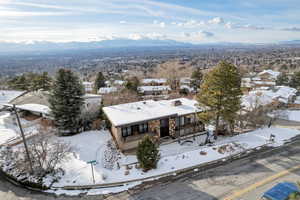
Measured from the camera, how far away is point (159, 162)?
13984 mm

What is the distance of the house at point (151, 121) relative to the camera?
53.6 ft

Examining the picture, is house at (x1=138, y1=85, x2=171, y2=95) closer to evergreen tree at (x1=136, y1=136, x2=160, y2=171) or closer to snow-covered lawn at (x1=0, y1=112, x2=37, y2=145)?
snow-covered lawn at (x1=0, y1=112, x2=37, y2=145)

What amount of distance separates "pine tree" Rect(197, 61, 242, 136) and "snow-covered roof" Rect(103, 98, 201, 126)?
1.91 meters

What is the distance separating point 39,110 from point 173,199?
864 inches

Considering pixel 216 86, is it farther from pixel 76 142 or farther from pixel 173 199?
pixel 76 142

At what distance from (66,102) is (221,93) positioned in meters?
16.5

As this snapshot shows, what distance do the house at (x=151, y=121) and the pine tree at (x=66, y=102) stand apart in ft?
14.8

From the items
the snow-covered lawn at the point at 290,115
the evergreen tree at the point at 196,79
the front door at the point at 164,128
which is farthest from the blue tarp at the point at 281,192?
the evergreen tree at the point at 196,79

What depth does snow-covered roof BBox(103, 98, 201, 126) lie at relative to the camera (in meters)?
16.4

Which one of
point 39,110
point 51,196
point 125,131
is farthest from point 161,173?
point 39,110

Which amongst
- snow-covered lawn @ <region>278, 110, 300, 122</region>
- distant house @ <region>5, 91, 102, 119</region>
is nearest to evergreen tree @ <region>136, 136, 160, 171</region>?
distant house @ <region>5, 91, 102, 119</region>

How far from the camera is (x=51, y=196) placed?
1128 cm

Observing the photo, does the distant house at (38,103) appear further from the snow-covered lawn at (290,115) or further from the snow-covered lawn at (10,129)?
the snow-covered lawn at (290,115)

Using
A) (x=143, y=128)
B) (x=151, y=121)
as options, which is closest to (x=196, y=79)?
(x=151, y=121)
